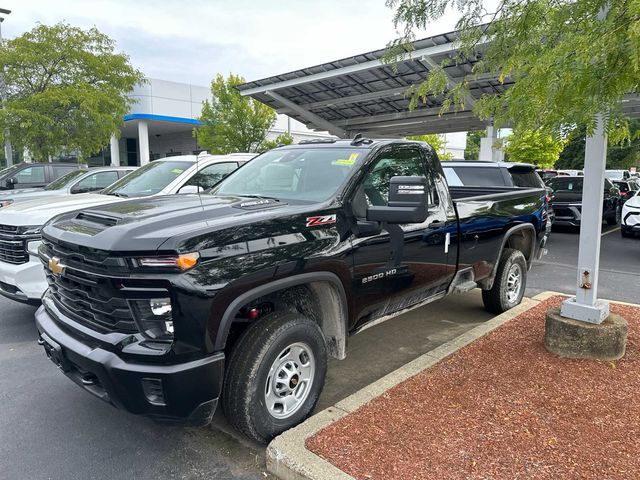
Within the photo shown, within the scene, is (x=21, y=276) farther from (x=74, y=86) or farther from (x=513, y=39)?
(x=74, y=86)

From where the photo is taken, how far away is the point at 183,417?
2.71m

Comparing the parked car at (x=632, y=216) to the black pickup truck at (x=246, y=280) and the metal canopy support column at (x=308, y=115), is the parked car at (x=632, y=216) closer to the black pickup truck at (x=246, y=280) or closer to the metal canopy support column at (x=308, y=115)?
the black pickup truck at (x=246, y=280)

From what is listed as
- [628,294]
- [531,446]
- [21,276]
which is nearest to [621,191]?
[628,294]

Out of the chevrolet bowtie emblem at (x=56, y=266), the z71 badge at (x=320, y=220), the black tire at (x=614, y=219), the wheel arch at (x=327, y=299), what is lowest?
the black tire at (x=614, y=219)

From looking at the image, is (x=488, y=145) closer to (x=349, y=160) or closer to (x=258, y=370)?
(x=349, y=160)

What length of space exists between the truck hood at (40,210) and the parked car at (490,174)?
18.2ft

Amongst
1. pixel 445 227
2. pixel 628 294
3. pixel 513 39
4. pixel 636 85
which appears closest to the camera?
pixel 636 85

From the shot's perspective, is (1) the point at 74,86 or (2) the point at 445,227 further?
(1) the point at 74,86

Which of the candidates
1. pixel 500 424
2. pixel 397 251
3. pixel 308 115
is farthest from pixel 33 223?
pixel 308 115

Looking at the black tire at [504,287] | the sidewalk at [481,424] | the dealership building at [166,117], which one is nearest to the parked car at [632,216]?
the black tire at [504,287]

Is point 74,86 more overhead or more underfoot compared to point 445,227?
more overhead

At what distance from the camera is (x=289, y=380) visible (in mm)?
3215

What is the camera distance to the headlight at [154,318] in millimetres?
2619

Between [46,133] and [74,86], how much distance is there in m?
1.95
